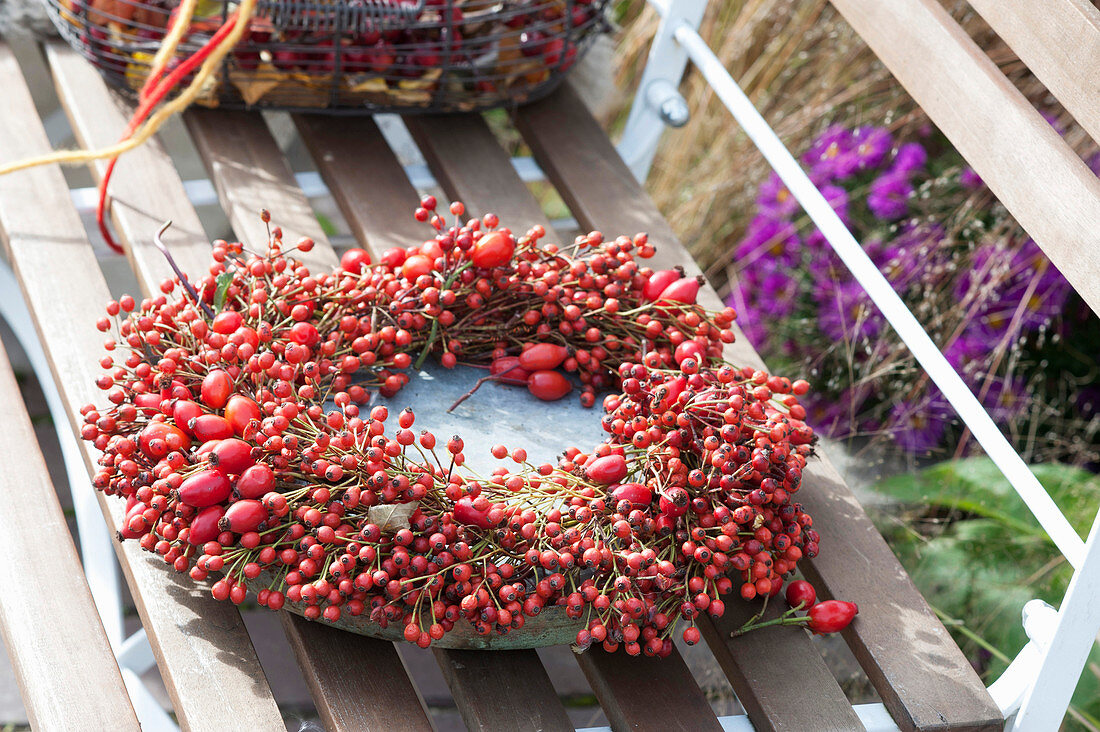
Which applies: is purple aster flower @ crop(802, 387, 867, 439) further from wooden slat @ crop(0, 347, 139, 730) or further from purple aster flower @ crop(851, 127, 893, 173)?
wooden slat @ crop(0, 347, 139, 730)

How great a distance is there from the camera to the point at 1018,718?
3.19 feet

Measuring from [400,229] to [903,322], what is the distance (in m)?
0.69

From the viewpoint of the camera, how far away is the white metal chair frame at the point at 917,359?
37.2 inches

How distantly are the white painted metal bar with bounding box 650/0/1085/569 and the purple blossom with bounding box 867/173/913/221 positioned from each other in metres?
0.66

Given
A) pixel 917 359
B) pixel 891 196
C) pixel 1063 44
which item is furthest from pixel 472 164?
pixel 891 196

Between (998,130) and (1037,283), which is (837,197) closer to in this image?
(1037,283)

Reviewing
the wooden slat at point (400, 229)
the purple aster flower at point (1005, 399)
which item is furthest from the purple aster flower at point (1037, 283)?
the wooden slat at point (400, 229)

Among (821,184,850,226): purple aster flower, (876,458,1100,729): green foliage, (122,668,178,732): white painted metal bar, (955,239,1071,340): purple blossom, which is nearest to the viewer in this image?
(122,668,178,732): white painted metal bar

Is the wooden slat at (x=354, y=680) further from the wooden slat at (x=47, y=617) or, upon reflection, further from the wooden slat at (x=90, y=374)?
the wooden slat at (x=47, y=617)

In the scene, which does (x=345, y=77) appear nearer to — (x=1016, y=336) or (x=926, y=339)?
(x=926, y=339)

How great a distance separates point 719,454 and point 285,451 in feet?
1.21

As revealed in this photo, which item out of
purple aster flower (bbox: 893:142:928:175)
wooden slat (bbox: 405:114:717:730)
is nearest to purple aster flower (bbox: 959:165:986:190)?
purple aster flower (bbox: 893:142:928:175)

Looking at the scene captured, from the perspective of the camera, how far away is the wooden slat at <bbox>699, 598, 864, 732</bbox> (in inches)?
36.9

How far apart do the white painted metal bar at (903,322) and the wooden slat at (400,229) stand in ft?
1.59
